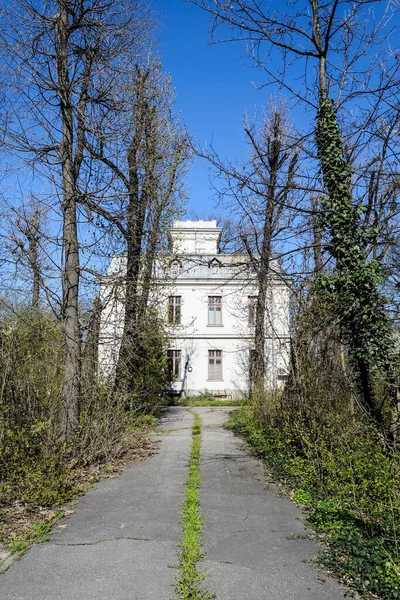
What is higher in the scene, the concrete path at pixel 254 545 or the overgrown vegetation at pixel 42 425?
the overgrown vegetation at pixel 42 425

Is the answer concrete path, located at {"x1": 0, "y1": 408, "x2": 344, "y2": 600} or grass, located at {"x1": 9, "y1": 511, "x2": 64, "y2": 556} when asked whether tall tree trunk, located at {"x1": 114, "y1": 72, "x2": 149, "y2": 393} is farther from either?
grass, located at {"x1": 9, "y1": 511, "x2": 64, "y2": 556}

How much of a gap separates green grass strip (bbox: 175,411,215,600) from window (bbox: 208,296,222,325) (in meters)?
21.8

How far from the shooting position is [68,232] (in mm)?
8539

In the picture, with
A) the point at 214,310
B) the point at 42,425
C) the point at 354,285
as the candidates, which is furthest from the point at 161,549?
the point at 214,310

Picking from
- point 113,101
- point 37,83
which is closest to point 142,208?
point 113,101

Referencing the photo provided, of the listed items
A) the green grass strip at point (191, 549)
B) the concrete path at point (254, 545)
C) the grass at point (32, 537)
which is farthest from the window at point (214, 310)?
the grass at point (32, 537)

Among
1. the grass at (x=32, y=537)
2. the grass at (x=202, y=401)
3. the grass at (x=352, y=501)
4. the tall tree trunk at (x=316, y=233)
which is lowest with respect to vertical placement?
the grass at (x=32, y=537)

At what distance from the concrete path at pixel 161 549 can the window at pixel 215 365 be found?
2100 centimetres

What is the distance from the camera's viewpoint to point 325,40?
326 inches

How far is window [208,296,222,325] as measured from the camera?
29.3m

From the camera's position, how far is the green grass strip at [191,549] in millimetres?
3543

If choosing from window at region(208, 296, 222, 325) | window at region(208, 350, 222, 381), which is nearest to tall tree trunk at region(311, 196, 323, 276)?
window at region(208, 350, 222, 381)

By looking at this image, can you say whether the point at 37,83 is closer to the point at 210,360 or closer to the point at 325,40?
the point at 325,40

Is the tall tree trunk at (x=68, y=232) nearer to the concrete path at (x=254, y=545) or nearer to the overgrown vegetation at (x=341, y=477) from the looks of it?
the concrete path at (x=254, y=545)
